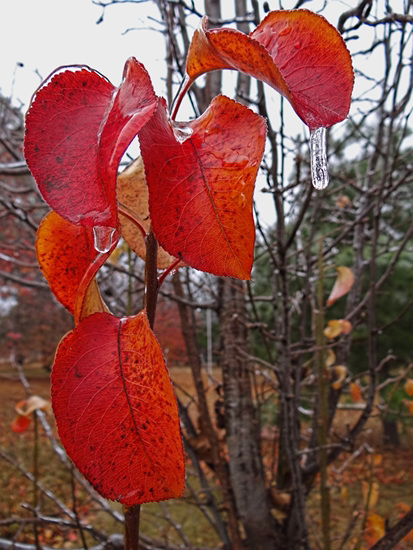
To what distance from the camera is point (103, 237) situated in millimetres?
286

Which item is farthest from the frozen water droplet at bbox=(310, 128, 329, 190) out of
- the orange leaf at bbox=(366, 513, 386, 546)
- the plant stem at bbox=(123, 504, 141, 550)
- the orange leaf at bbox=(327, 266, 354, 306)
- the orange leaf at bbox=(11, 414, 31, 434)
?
the orange leaf at bbox=(366, 513, 386, 546)

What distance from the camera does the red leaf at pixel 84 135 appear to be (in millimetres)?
237

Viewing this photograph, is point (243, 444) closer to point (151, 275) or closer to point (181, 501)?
point (151, 275)

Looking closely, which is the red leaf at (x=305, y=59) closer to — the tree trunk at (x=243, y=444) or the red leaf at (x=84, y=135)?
the red leaf at (x=84, y=135)

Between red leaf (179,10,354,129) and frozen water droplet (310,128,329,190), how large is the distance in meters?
0.04

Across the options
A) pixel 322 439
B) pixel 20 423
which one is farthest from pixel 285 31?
pixel 20 423

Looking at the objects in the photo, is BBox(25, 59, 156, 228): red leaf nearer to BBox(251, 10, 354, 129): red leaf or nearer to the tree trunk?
BBox(251, 10, 354, 129): red leaf

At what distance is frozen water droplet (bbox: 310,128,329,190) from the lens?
1.07ft

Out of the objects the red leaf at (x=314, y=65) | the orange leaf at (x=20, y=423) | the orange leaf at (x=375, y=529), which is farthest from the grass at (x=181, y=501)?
the red leaf at (x=314, y=65)

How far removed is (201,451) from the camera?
124 centimetres

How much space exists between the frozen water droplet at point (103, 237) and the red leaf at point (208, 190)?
0.04 meters

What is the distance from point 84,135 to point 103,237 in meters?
0.06

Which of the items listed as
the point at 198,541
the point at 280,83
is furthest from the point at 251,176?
the point at 198,541

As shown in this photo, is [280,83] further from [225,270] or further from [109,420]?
[109,420]
